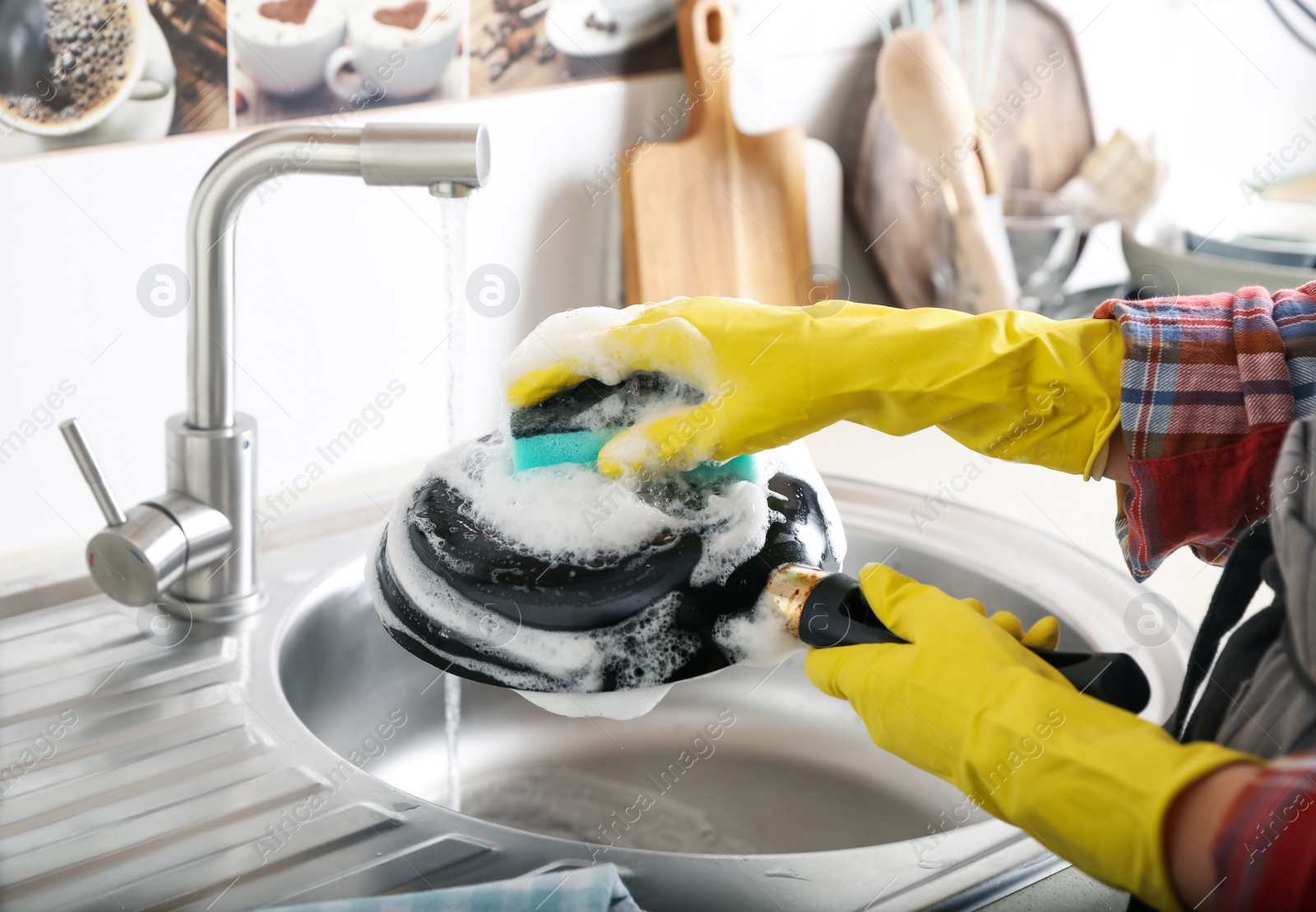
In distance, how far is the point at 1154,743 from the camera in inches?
17.5

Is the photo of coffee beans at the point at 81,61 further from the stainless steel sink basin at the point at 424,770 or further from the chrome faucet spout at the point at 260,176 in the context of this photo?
the stainless steel sink basin at the point at 424,770

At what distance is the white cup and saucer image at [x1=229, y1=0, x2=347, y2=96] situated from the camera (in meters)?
0.89

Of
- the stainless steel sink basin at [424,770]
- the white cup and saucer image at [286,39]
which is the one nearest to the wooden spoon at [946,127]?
the stainless steel sink basin at [424,770]

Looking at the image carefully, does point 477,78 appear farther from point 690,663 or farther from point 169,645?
point 690,663

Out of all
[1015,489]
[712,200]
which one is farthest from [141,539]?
[1015,489]

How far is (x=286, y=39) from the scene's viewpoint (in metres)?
0.92

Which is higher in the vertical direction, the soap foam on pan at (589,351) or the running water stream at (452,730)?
the soap foam on pan at (589,351)

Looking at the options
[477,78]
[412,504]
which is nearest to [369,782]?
[412,504]

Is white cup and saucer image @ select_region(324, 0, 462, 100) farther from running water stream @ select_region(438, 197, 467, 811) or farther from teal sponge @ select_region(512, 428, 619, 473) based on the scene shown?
teal sponge @ select_region(512, 428, 619, 473)

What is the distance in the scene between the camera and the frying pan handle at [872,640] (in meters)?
0.48

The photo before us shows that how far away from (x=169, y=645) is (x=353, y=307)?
0.35 m

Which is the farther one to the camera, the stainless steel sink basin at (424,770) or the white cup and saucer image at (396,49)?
the white cup and saucer image at (396,49)

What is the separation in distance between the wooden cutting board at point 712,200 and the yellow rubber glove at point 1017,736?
67cm

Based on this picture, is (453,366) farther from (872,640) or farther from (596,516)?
(872,640)
